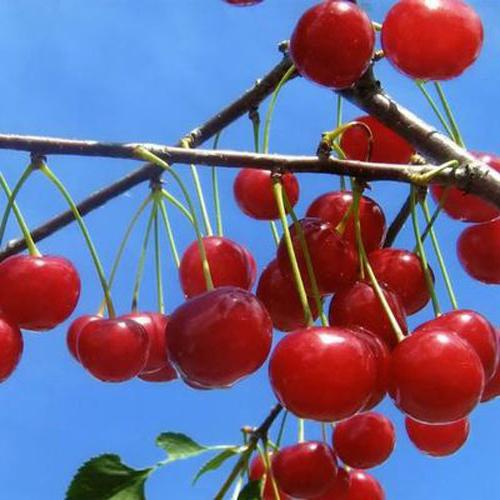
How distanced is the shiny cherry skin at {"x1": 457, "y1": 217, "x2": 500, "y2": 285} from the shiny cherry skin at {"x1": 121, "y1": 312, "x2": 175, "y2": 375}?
53 cm

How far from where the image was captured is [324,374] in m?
1.31

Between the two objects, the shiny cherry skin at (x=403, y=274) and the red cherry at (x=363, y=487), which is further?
the red cherry at (x=363, y=487)

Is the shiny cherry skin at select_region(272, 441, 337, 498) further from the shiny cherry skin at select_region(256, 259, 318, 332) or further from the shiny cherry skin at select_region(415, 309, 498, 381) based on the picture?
the shiny cherry skin at select_region(415, 309, 498, 381)

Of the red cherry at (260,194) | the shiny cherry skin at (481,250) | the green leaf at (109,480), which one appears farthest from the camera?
the red cherry at (260,194)

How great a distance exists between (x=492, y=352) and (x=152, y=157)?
0.56m

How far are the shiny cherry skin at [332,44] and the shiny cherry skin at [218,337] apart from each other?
0.36 m

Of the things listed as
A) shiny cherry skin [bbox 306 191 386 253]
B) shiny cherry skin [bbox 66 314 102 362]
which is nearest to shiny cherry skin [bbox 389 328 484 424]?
shiny cherry skin [bbox 306 191 386 253]

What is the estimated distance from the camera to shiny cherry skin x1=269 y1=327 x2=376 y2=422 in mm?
1305

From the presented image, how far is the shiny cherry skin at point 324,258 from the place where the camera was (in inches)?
60.4

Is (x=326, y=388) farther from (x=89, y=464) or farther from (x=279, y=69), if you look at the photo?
(x=279, y=69)

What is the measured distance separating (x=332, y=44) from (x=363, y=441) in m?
0.75

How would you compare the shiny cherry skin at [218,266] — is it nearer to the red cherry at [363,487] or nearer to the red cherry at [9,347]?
the red cherry at [9,347]

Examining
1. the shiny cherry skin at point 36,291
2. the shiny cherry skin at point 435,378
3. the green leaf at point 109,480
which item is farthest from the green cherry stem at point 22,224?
the shiny cherry skin at point 435,378

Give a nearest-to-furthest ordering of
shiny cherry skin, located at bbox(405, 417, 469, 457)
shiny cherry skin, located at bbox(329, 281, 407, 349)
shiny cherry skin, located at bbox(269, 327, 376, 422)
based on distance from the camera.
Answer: shiny cherry skin, located at bbox(269, 327, 376, 422), shiny cherry skin, located at bbox(329, 281, 407, 349), shiny cherry skin, located at bbox(405, 417, 469, 457)
